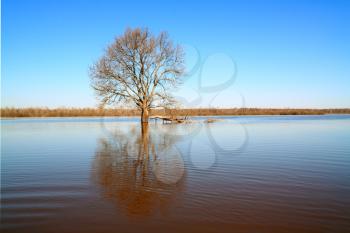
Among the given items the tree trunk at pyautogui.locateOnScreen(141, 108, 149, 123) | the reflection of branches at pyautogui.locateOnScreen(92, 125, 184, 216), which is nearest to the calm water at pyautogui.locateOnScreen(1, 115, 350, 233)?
the reflection of branches at pyautogui.locateOnScreen(92, 125, 184, 216)

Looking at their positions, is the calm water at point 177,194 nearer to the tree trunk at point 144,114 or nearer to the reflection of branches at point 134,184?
the reflection of branches at point 134,184

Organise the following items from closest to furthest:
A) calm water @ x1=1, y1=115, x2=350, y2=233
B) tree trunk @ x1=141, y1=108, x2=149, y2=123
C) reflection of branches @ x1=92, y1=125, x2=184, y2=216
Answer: calm water @ x1=1, y1=115, x2=350, y2=233 < reflection of branches @ x1=92, y1=125, x2=184, y2=216 < tree trunk @ x1=141, y1=108, x2=149, y2=123

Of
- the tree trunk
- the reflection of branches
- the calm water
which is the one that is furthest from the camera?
the tree trunk

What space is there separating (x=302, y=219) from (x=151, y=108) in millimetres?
28072

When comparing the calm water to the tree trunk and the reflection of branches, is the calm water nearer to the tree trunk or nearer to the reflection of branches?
the reflection of branches

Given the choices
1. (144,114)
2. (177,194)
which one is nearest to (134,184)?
(177,194)

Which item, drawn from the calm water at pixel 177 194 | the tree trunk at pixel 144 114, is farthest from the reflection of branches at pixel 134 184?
the tree trunk at pixel 144 114

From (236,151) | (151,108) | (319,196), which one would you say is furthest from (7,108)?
(319,196)

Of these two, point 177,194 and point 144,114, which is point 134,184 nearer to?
point 177,194

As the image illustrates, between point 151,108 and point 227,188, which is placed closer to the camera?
point 227,188

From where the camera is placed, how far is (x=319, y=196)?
4.66 metres

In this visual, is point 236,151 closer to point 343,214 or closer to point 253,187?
point 253,187

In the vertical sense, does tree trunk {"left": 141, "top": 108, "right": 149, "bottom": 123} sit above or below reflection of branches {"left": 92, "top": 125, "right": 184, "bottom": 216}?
above

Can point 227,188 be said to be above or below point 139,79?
below
